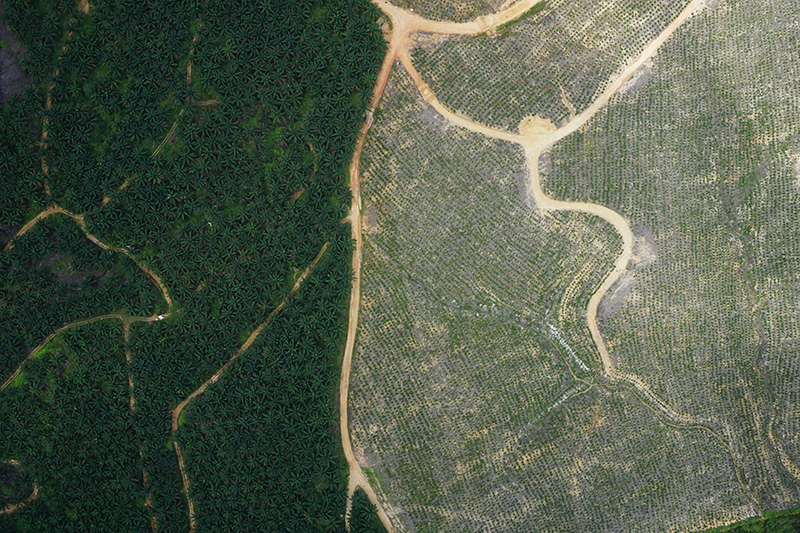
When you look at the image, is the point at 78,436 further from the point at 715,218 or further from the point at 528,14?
the point at 715,218

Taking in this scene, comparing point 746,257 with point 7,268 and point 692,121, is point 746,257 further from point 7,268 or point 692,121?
point 7,268

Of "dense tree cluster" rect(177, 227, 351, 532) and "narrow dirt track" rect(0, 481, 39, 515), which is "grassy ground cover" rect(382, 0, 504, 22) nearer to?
"dense tree cluster" rect(177, 227, 351, 532)

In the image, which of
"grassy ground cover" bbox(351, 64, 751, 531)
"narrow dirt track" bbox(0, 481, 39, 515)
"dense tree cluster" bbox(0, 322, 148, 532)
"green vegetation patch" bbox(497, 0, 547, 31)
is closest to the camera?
"dense tree cluster" bbox(0, 322, 148, 532)

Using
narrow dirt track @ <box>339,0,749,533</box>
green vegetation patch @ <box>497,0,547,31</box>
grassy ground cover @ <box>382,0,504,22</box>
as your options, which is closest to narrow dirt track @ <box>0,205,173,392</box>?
narrow dirt track @ <box>339,0,749,533</box>

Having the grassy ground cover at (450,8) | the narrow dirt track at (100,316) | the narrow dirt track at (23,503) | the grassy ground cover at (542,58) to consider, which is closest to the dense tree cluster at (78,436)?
the narrow dirt track at (23,503)

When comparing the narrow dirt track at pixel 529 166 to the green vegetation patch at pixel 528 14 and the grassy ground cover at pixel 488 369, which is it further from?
the grassy ground cover at pixel 488 369

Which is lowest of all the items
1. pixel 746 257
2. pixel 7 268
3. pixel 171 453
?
pixel 171 453

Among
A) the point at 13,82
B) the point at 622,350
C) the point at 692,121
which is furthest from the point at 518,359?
the point at 13,82

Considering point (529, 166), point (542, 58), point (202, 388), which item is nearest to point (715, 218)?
point (529, 166)
